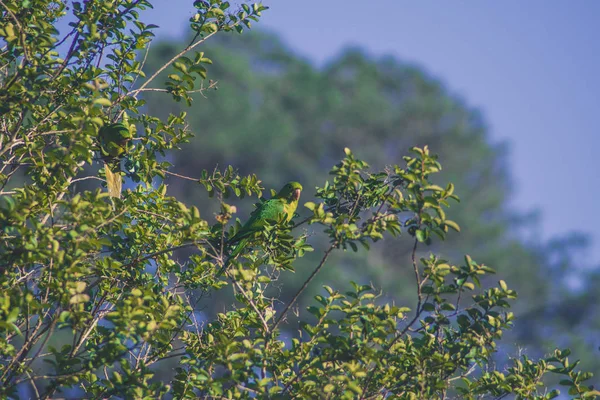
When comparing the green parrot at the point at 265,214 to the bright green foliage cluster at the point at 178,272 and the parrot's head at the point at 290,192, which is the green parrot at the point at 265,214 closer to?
the parrot's head at the point at 290,192

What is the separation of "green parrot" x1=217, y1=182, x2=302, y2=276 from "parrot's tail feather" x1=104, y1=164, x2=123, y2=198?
3.12 ft

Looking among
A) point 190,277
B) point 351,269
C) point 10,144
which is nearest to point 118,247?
point 190,277

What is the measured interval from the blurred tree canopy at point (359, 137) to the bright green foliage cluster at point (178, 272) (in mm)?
18118

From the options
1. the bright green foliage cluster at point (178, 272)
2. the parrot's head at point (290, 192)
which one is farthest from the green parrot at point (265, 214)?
the bright green foliage cluster at point (178, 272)

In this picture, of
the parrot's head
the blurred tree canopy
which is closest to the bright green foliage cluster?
the parrot's head

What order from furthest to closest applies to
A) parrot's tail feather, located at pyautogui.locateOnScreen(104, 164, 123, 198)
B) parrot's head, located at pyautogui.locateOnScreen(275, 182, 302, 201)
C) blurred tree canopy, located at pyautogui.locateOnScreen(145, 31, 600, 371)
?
blurred tree canopy, located at pyautogui.locateOnScreen(145, 31, 600, 371) → parrot's head, located at pyautogui.locateOnScreen(275, 182, 302, 201) → parrot's tail feather, located at pyautogui.locateOnScreen(104, 164, 123, 198)

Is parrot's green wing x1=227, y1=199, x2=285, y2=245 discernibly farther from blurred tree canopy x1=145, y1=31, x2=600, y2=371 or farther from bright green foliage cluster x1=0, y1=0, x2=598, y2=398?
blurred tree canopy x1=145, y1=31, x2=600, y2=371

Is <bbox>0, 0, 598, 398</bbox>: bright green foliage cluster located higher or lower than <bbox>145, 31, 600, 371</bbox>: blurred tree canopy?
lower

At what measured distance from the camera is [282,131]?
28.3 metres

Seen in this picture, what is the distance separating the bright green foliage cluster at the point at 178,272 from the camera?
380 centimetres

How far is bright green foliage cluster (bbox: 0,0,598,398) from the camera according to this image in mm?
3803

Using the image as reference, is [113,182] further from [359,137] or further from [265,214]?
[359,137]

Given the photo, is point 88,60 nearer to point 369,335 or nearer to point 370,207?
point 370,207

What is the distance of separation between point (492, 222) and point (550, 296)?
373 cm
